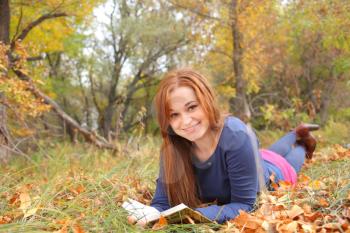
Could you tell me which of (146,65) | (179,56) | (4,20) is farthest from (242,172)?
(146,65)

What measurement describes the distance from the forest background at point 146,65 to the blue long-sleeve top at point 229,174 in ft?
3.60

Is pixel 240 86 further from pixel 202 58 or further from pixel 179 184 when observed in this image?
pixel 179 184

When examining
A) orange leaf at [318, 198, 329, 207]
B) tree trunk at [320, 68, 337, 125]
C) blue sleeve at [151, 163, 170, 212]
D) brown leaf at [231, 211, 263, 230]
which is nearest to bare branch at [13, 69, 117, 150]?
blue sleeve at [151, 163, 170, 212]

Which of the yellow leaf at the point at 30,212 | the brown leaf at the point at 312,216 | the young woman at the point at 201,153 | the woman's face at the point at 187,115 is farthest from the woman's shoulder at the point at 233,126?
the yellow leaf at the point at 30,212

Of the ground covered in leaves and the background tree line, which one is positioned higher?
the background tree line

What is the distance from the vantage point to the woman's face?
251 centimetres

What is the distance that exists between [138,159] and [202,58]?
4403 millimetres

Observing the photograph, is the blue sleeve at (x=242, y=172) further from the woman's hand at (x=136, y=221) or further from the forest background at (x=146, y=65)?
the forest background at (x=146, y=65)

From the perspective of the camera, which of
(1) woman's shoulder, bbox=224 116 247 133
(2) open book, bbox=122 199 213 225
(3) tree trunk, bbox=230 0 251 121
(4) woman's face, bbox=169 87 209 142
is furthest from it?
(3) tree trunk, bbox=230 0 251 121

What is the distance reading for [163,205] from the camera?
281 centimetres

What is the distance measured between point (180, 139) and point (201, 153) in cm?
17

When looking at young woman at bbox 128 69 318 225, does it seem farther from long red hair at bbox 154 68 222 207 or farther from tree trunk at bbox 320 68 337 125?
tree trunk at bbox 320 68 337 125

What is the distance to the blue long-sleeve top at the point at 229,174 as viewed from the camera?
8.31ft

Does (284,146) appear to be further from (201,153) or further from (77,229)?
(77,229)
